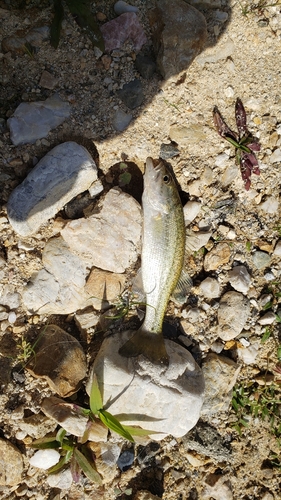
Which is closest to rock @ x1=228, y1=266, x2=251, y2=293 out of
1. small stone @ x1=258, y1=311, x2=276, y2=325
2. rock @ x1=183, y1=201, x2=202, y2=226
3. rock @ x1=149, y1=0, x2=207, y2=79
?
small stone @ x1=258, y1=311, x2=276, y2=325

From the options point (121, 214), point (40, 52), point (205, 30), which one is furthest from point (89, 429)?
point (205, 30)

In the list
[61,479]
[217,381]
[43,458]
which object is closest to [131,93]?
[217,381]

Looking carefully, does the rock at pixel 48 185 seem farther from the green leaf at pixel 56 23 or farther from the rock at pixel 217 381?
the rock at pixel 217 381

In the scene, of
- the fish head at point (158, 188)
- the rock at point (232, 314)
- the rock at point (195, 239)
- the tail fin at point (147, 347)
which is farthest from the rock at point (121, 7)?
the tail fin at point (147, 347)

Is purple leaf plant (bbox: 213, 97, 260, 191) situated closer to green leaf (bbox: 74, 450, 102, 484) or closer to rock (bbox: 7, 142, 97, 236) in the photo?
rock (bbox: 7, 142, 97, 236)

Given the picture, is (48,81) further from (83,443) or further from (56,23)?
(83,443)

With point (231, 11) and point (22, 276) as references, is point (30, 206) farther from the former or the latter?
point (231, 11)
